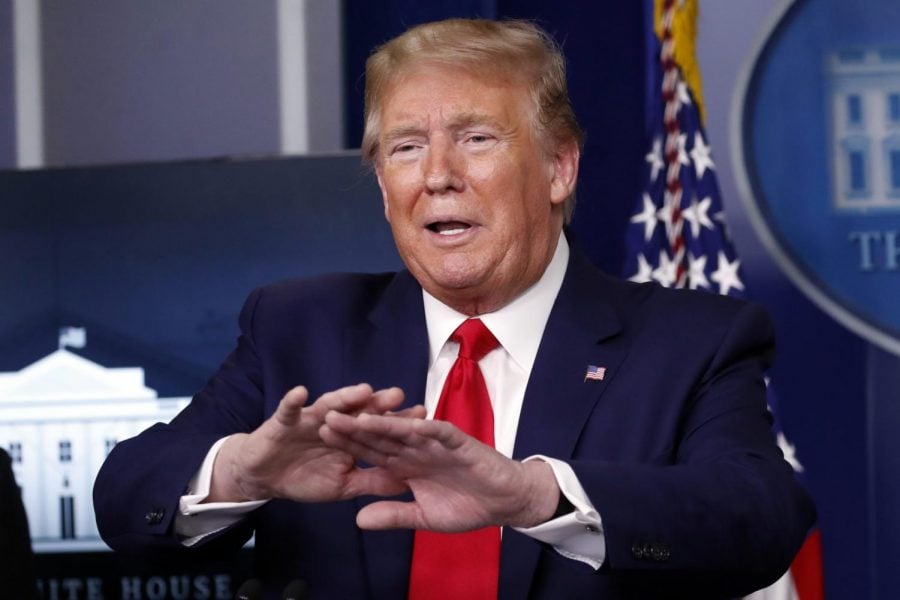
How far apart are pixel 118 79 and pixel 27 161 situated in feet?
1.37

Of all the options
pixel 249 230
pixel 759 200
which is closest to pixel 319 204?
pixel 249 230

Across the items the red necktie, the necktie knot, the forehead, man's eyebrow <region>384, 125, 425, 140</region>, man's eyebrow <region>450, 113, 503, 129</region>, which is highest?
the forehead

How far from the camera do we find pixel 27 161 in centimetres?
424

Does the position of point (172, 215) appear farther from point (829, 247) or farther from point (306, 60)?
point (829, 247)

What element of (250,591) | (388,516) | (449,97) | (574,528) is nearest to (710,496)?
(574,528)

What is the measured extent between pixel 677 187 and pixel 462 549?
1.84 m

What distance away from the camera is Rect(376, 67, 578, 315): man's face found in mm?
2186

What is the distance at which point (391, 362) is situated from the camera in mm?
2244

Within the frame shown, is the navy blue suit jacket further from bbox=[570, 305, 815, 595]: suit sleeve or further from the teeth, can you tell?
the teeth

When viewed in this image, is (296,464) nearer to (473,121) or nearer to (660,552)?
(660,552)

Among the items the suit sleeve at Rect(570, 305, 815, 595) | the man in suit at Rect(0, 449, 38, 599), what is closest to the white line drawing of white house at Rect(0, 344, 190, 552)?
the man in suit at Rect(0, 449, 38, 599)

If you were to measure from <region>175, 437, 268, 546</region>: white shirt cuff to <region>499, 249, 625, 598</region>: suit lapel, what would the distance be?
0.42 metres

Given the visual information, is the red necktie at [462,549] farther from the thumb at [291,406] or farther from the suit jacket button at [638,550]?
the thumb at [291,406]

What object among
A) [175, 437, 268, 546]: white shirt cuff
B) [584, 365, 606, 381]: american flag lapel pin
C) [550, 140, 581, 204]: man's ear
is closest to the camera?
[175, 437, 268, 546]: white shirt cuff
